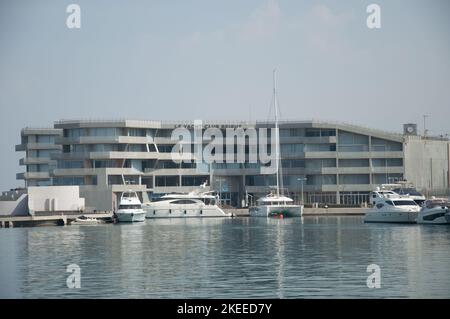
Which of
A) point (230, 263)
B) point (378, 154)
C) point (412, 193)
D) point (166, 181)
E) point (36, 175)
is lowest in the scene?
point (230, 263)

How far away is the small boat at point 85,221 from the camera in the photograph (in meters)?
131

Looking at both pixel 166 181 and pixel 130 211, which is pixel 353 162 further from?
pixel 130 211

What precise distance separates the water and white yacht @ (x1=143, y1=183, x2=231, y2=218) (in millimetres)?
44518

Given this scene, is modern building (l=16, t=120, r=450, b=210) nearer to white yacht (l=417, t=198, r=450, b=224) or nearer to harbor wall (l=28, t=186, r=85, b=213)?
harbor wall (l=28, t=186, r=85, b=213)

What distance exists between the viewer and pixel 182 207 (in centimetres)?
14738

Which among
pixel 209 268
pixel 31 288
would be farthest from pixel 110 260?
pixel 31 288

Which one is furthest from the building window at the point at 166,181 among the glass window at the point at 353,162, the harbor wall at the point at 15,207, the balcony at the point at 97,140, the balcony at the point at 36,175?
the harbor wall at the point at 15,207

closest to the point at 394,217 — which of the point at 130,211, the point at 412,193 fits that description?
the point at 412,193

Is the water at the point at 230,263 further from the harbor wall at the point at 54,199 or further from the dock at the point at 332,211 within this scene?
the dock at the point at 332,211

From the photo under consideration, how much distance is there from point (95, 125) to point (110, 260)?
94.6m

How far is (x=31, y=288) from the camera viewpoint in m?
52.0

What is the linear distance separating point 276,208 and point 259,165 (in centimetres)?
2075
